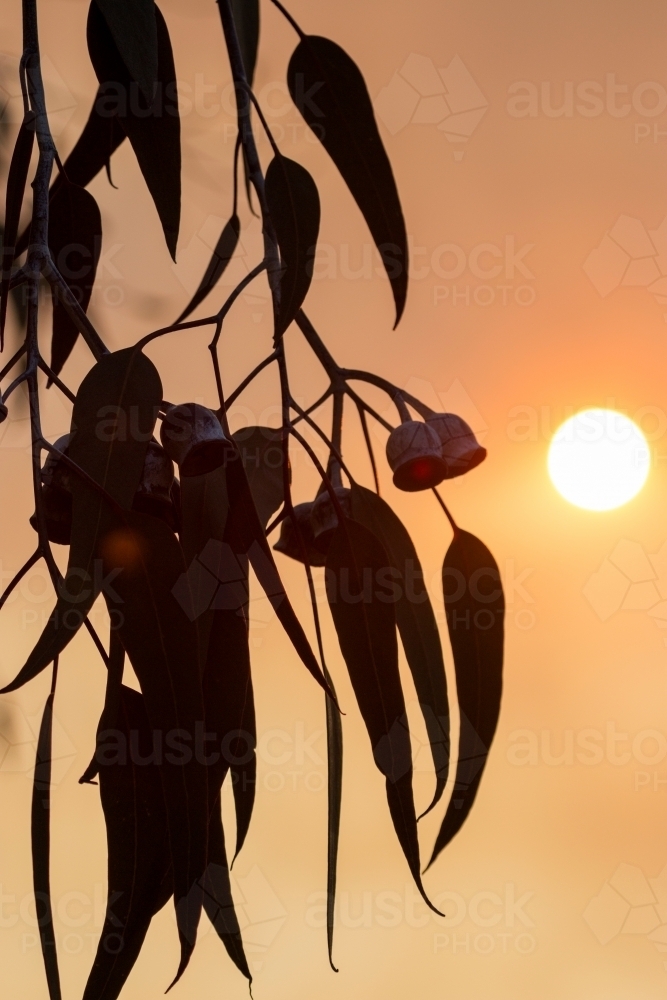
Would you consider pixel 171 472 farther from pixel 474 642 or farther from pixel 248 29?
pixel 248 29

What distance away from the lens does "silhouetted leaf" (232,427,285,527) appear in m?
0.71

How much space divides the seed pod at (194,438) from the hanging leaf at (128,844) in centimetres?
14

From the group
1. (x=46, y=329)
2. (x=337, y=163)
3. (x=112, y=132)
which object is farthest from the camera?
(x=46, y=329)

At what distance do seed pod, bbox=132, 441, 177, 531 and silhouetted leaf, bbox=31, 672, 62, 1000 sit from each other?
0.14m

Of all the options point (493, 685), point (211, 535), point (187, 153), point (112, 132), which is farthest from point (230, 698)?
point (187, 153)

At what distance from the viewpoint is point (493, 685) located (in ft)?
2.05

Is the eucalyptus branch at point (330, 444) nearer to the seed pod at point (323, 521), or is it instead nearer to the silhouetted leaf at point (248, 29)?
the seed pod at point (323, 521)

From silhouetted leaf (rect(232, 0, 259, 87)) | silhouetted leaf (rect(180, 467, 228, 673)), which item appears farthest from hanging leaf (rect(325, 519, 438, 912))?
silhouetted leaf (rect(232, 0, 259, 87))

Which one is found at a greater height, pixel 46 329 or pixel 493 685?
pixel 46 329

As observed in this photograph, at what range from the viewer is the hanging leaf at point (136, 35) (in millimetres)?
547

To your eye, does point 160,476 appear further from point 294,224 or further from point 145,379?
point 294,224

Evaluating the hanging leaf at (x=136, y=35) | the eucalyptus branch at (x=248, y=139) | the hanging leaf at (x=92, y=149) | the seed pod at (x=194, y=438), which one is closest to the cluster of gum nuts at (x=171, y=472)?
the seed pod at (x=194, y=438)

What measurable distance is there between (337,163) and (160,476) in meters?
0.27


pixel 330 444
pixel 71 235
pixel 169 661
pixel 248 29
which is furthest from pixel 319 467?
pixel 248 29
